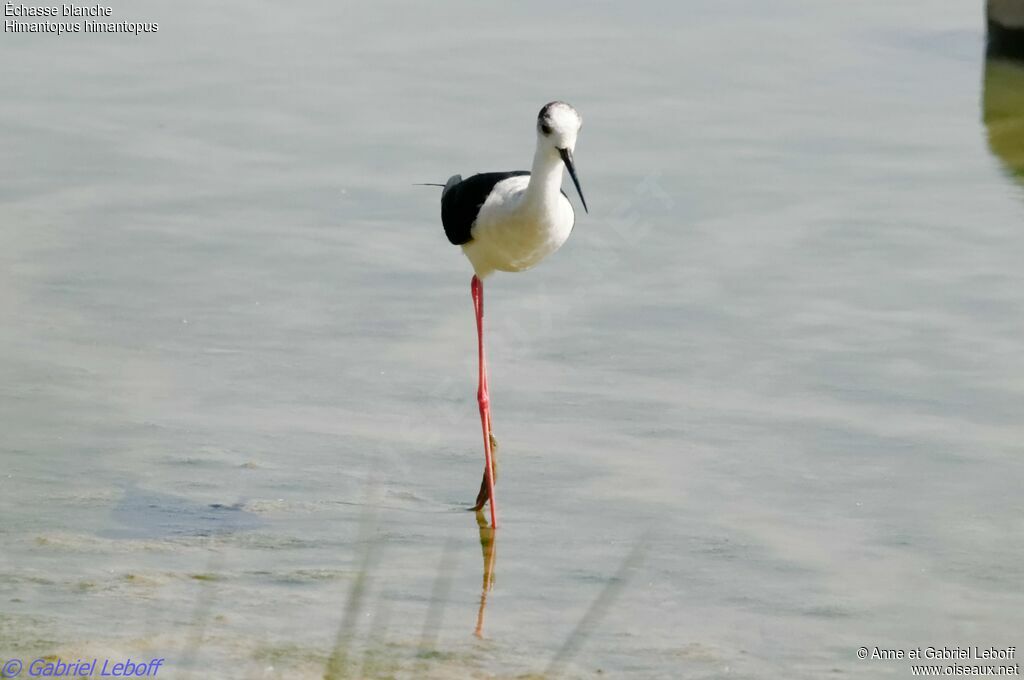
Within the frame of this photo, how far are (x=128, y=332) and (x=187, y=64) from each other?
191 inches

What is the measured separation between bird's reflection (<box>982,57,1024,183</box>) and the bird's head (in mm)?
4742

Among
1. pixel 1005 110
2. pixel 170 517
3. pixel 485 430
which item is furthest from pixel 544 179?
pixel 1005 110

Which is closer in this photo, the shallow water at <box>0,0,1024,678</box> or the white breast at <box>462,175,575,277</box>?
the shallow water at <box>0,0,1024,678</box>

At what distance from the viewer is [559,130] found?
577 centimetres

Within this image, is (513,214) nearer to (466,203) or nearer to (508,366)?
(466,203)

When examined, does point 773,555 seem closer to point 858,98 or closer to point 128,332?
point 128,332

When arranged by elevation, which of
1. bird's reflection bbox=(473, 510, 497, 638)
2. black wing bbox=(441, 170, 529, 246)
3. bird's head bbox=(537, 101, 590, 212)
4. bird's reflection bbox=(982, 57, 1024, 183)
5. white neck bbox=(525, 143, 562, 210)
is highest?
bird's head bbox=(537, 101, 590, 212)

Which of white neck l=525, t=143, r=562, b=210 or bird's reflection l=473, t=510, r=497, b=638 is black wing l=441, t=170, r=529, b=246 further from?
bird's reflection l=473, t=510, r=497, b=638

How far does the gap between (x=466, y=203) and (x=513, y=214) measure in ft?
1.38

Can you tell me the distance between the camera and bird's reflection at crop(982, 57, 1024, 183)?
406 inches

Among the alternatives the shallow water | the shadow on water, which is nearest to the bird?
the shallow water

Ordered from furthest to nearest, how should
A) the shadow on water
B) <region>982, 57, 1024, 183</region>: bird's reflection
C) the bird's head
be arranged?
<region>982, 57, 1024, 183</region>: bird's reflection < the bird's head < the shadow on water

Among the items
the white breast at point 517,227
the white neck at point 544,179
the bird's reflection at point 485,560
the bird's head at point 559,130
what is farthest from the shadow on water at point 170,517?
the bird's head at point 559,130

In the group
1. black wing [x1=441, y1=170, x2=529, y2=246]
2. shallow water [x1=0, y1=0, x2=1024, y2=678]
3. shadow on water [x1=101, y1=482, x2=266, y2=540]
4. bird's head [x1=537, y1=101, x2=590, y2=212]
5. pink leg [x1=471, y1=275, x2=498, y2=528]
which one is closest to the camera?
shallow water [x1=0, y1=0, x2=1024, y2=678]
